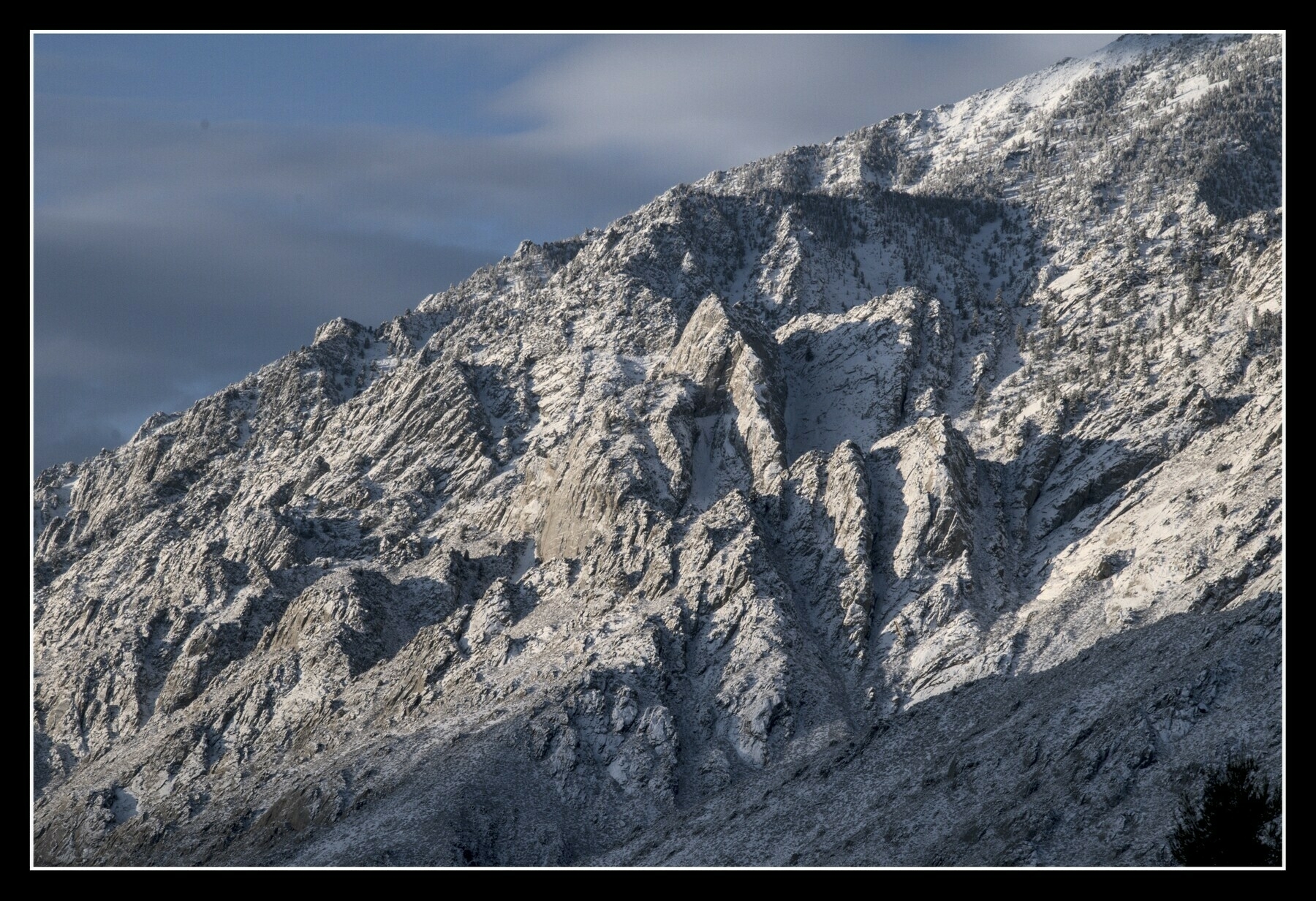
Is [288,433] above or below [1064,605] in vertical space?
above

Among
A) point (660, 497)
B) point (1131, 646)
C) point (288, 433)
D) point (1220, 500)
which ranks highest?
point (288, 433)

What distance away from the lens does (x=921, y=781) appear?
9200 centimetres

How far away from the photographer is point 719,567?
4779 inches

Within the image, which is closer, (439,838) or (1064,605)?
(439,838)

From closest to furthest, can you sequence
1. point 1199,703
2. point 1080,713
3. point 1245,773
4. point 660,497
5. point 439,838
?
point 1245,773, point 1199,703, point 1080,713, point 439,838, point 660,497

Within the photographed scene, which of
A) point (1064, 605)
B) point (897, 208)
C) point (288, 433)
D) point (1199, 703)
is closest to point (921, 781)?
point (1199, 703)

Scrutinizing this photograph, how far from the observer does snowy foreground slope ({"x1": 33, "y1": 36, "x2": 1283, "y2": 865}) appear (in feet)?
314

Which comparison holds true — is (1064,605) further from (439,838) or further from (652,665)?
→ (439,838)

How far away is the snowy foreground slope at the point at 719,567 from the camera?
314 ft

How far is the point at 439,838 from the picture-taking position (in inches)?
3844
